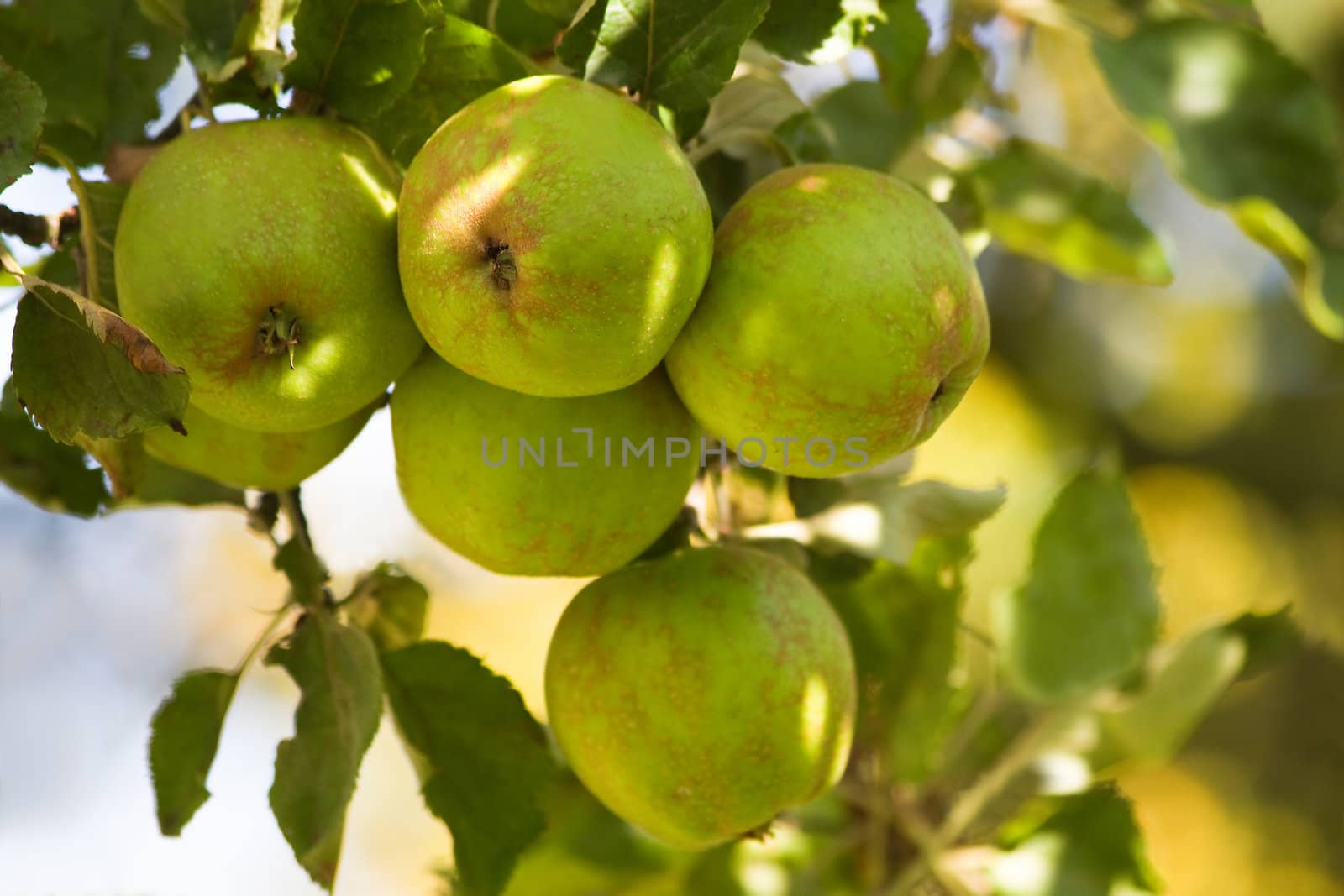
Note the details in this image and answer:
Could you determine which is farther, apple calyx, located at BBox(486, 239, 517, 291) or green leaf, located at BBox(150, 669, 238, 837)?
green leaf, located at BBox(150, 669, 238, 837)

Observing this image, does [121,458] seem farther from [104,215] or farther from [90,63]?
[90,63]

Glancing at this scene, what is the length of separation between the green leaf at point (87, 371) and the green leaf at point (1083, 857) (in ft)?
3.32

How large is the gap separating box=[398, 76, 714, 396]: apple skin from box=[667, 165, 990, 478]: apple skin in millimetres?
47

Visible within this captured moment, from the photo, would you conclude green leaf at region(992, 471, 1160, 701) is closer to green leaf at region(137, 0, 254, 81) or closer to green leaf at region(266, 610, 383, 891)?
green leaf at region(266, 610, 383, 891)

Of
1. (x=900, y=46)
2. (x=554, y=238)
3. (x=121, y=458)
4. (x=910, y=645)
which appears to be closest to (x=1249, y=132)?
(x=900, y=46)

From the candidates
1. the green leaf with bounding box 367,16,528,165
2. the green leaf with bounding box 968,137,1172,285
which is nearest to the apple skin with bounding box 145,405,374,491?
the green leaf with bounding box 367,16,528,165

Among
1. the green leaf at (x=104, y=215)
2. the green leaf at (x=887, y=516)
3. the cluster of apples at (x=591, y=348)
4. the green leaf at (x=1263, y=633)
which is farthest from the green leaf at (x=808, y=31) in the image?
the green leaf at (x=1263, y=633)

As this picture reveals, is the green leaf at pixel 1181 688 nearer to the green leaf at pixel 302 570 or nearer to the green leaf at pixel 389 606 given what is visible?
the green leaf at pixel 389 606

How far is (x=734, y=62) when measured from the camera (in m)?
0.82

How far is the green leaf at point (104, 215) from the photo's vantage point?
2.74 ft

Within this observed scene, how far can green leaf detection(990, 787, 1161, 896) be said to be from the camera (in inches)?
51.6

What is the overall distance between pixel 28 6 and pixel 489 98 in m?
0.54

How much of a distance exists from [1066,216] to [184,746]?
3.47ft

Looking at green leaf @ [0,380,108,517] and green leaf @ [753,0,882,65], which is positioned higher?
green leaf @ [753,0,882,65]
